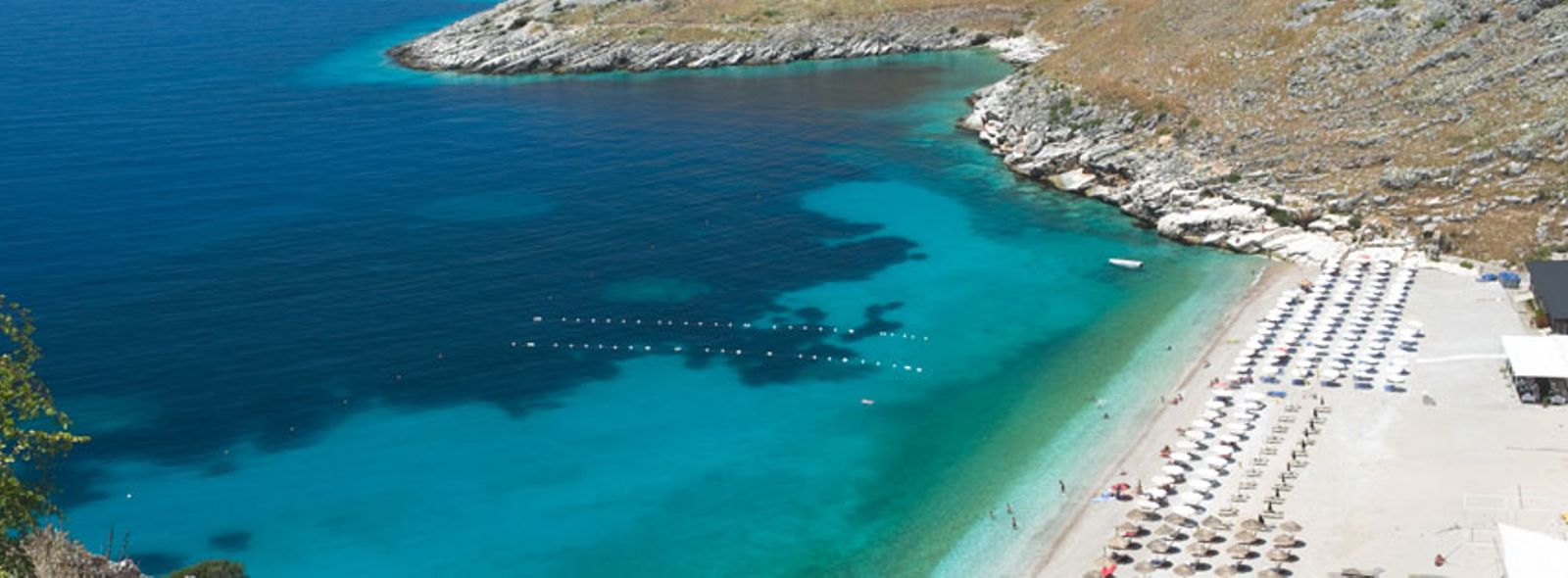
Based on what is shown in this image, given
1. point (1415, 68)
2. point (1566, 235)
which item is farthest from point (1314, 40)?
point (1566, 235)

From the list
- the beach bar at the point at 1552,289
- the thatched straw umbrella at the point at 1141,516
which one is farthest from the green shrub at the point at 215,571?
the beach bar at the point at 1552,289

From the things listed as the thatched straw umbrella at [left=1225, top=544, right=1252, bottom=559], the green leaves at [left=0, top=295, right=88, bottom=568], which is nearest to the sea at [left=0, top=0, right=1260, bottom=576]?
the thatched straw umbrella at [left=1225, top=544, right=1252, bottom=559]

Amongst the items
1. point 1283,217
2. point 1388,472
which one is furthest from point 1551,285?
point 1388,472

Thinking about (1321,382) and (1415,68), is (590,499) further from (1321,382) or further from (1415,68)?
(1415,68)

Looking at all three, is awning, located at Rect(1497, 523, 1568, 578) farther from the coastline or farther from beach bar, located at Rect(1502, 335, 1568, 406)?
beach bar, located at Rect(1502, 335, 1568, 406)

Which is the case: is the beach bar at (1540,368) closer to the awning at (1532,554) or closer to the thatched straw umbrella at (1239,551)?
the awning at (1532,554)

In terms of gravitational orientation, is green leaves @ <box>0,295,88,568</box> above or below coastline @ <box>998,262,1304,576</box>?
above

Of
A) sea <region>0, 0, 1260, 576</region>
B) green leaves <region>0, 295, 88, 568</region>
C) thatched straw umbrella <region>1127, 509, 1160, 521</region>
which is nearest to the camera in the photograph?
green leaves <region>0, 295, 88, 568</region>
